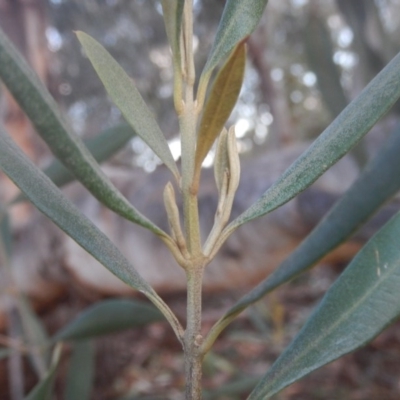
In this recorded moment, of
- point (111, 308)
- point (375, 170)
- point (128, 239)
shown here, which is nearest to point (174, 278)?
point (128, 239)

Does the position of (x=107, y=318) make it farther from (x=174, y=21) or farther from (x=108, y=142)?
(x=174, y=21)

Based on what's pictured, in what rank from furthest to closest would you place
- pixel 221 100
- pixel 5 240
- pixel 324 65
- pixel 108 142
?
pixel 324 65, pixel 5 240, pixel 108 142, pixel 221 100

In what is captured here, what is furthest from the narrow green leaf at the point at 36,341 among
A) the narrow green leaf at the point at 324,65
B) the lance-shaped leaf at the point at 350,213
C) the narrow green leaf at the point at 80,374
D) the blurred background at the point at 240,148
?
the narrow green leaf at the point at 324,65

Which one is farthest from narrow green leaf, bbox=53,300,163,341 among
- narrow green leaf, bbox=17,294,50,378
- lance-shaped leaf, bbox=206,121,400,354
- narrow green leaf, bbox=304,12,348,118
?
narrow green leaf, bbox=304,12,348,118

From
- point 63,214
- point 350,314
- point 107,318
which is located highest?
point 63,214

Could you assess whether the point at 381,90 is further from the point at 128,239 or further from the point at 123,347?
the point at 123,347

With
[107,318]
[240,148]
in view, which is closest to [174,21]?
[107,318]

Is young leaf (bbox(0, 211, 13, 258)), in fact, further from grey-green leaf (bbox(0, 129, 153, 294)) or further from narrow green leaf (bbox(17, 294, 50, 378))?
grey-green leaf (bbox(0, 129, 153, 294))
